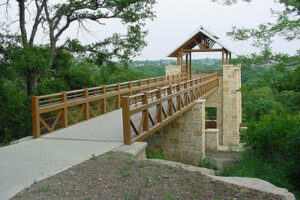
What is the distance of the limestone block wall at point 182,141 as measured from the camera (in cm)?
1446

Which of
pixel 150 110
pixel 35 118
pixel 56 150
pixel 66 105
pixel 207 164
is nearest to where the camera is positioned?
pixel 56 150

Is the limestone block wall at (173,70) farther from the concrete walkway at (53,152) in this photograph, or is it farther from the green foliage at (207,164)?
the concrete walkway at (53,152)

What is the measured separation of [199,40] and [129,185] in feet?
75.3

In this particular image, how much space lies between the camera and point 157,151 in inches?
566

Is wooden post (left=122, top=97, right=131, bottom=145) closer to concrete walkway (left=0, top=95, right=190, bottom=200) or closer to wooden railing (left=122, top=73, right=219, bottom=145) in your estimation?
wooden railing (left=122, top=73, right=219, bottom=145)

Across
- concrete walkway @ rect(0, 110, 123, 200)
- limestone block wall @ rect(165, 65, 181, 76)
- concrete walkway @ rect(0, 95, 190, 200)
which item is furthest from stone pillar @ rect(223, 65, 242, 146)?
concrete walkway @ rect(0, 110, 123, 200)

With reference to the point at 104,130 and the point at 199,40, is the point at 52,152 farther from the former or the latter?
the point at 199,40

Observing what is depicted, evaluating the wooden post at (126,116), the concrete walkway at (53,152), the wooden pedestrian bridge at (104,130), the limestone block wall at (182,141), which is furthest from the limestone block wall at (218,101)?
the wooden post at (126,116)

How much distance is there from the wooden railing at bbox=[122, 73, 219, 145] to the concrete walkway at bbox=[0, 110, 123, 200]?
45cm

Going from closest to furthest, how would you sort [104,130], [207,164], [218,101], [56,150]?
[56,150], [104,130], [207,164], [218,101]

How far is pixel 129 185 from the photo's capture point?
5.43 metres

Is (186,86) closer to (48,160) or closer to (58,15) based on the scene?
(58,15)

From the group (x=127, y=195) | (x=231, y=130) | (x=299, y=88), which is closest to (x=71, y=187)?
(x=127, y=195)

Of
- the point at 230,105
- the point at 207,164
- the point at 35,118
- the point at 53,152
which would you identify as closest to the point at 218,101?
the point at 230,105
